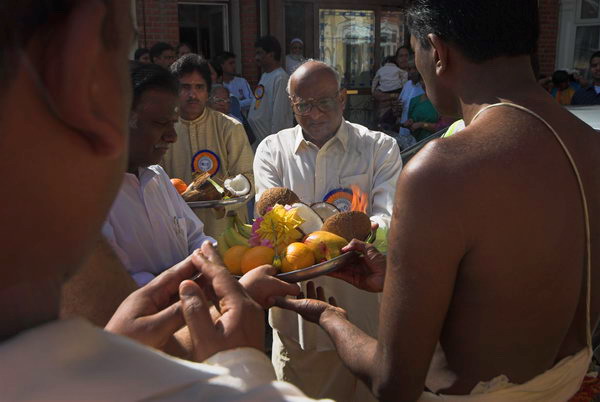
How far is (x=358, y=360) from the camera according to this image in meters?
1.62

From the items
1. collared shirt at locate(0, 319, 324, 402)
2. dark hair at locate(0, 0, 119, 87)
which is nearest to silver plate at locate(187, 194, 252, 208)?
collared shirt at locate(0, 319, 324, 402)

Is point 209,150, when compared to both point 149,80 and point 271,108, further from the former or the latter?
point 271,108

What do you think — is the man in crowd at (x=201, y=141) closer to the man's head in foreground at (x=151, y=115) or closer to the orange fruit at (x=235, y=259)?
the man's head in foreground at (x=151, y=115)

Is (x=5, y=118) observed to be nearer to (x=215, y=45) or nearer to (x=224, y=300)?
(x=224, y=300)

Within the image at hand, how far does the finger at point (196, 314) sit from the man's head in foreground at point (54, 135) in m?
0.30

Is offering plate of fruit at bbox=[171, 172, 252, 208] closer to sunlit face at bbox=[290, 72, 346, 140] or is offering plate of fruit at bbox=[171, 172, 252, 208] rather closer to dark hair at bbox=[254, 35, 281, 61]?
sunlit face at bbox=[290, 72, 346, 140]

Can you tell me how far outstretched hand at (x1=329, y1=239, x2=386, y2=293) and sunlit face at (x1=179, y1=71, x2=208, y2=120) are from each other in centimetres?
227

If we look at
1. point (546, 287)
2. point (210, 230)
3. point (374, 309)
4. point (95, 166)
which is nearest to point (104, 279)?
point (95, 166)

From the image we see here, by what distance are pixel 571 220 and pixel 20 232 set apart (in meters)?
1.21

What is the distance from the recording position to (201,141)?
161 inches

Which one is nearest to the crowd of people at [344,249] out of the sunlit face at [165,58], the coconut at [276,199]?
the coconut at [276,199]

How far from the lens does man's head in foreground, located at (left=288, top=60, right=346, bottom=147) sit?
3.35 m

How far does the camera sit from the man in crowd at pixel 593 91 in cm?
795

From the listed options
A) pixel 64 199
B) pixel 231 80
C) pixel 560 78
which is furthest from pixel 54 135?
pixel 560 78
